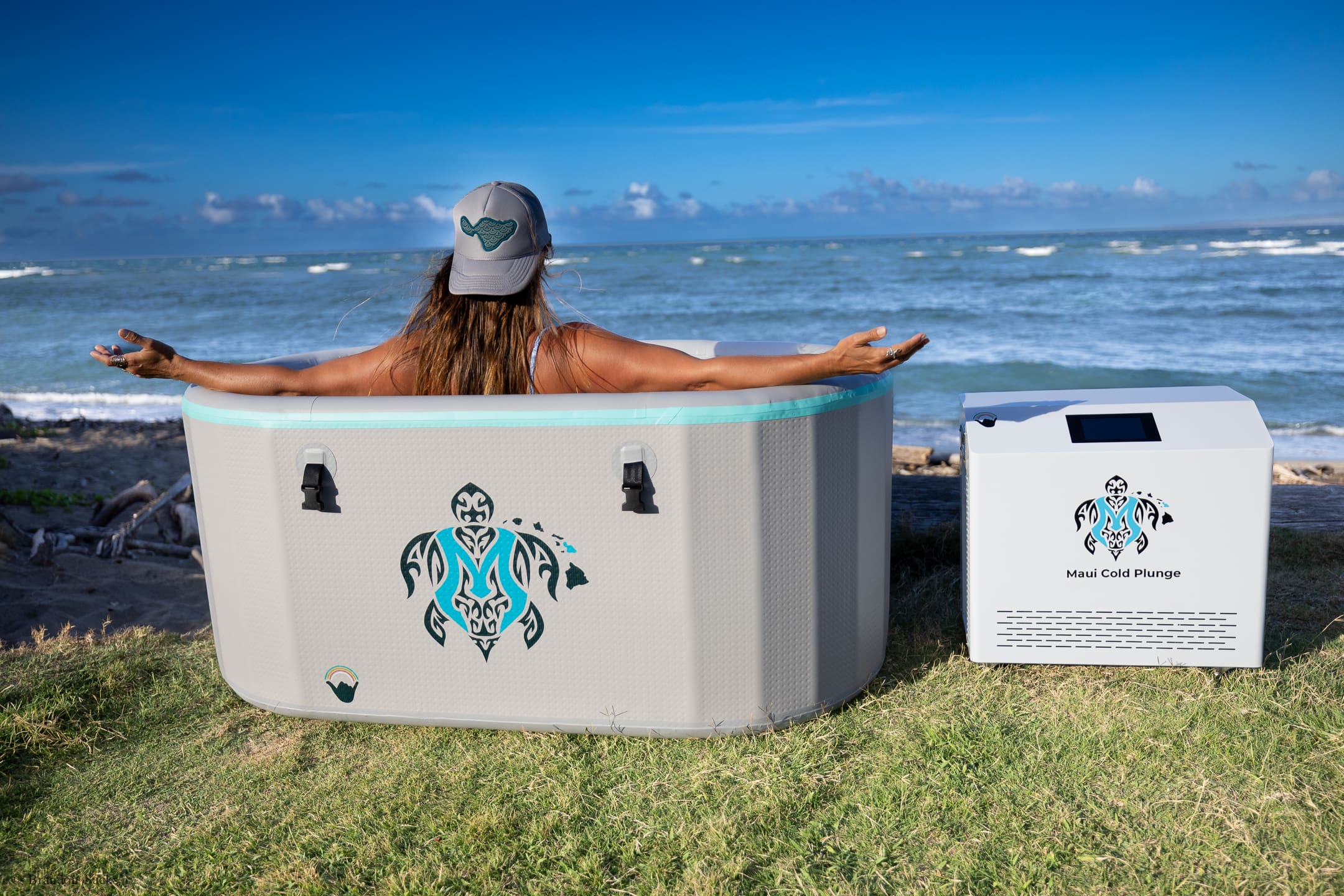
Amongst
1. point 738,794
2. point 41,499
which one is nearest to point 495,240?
point 738,794

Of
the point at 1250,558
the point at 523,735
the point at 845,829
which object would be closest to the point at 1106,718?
the point at 1250,558

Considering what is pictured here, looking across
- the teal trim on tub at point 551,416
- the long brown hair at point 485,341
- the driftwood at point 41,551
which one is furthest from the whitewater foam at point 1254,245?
the driftwood at point 41,551

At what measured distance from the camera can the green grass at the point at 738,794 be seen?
5.65 ft

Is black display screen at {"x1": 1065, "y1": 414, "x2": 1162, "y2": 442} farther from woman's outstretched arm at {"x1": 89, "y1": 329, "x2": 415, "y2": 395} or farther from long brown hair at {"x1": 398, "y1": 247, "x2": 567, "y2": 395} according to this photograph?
woman's outstretched arm at {"x1": 89, "y1": 329, "x2": 415, "y2": 395}

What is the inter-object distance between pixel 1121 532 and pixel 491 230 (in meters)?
1.65

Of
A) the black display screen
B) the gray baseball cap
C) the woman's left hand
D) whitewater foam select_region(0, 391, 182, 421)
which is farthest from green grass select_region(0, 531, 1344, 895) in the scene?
whitewater foam select_region(0, 391, 182, 421)

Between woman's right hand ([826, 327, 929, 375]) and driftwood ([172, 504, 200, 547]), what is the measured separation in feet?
11.0

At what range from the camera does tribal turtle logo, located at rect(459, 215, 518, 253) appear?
7.06ft

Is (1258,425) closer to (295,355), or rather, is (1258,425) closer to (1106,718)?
(1106,718)

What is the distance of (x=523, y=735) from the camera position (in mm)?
2221

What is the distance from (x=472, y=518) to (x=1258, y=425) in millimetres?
1843

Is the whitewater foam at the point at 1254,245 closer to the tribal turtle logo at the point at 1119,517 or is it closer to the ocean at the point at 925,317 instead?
the ocean at the point at 925,317

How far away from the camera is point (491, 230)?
2156 millimetres

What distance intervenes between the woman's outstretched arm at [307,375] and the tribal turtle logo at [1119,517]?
168cm
